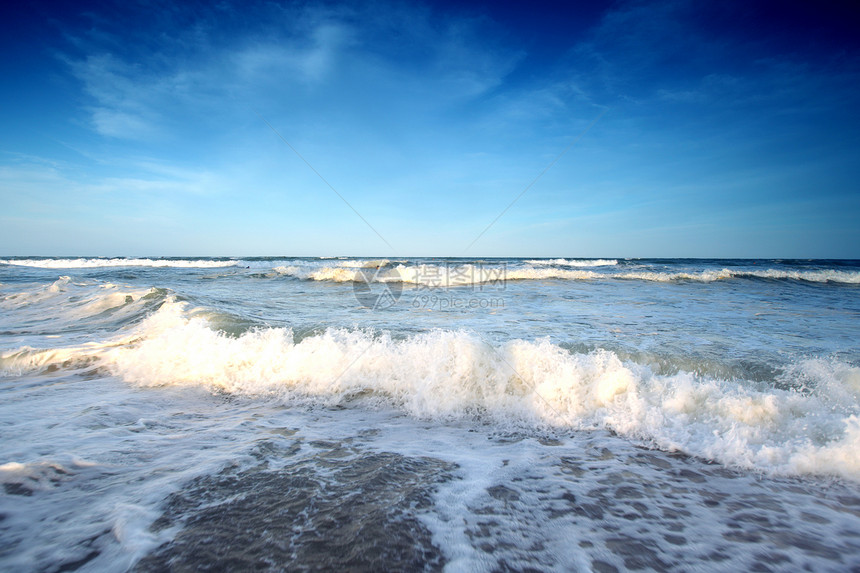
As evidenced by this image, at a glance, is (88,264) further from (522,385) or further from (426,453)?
(426,453)

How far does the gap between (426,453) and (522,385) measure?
163 cm

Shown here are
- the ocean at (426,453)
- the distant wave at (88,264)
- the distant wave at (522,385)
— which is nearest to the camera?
the ocean at (426,453)

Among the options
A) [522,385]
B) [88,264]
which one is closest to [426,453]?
[522,385]

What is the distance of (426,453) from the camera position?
9.99ft

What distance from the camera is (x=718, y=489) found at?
2498 millimetres

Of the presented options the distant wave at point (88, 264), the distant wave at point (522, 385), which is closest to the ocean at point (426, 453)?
the distant wave at point (522, 385)

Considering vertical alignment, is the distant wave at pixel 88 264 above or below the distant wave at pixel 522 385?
above

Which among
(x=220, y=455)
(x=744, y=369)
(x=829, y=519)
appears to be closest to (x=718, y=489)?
(x=829, y=519)

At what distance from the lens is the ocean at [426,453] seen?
1.91 m

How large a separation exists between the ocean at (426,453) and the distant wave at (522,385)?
2cm

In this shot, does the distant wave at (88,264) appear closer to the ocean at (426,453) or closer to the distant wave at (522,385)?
the ocean at (426,453)

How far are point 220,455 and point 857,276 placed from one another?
102ft

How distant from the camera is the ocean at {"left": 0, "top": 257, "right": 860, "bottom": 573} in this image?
191 centimetres

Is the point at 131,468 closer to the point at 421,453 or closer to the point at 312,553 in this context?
the point at 312,553
